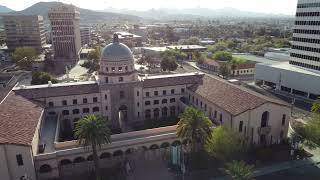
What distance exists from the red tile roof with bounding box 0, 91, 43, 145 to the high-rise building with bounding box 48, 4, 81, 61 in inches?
3902

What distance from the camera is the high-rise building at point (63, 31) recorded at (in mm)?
158625

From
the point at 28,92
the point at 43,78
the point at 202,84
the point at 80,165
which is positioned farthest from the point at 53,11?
the point at 80,165

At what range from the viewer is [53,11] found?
15638 cm

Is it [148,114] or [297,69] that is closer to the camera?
[148,114]

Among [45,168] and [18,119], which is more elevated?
[18,119]

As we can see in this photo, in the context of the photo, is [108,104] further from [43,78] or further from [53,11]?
[53,11]

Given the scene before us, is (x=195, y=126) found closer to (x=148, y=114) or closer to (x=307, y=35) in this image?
(x=148, y=114)

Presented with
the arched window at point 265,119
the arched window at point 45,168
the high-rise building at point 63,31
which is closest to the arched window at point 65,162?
the arched window at point 45,168

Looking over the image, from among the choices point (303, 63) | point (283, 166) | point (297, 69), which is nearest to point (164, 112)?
point (283, 166)

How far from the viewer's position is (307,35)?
97.8 m

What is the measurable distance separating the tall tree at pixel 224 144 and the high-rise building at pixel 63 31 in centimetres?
12746

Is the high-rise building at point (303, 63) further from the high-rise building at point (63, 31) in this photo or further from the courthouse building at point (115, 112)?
the high-rise building at point (63, 31)

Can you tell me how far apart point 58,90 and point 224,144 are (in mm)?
42691

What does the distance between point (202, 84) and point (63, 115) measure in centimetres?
3646
